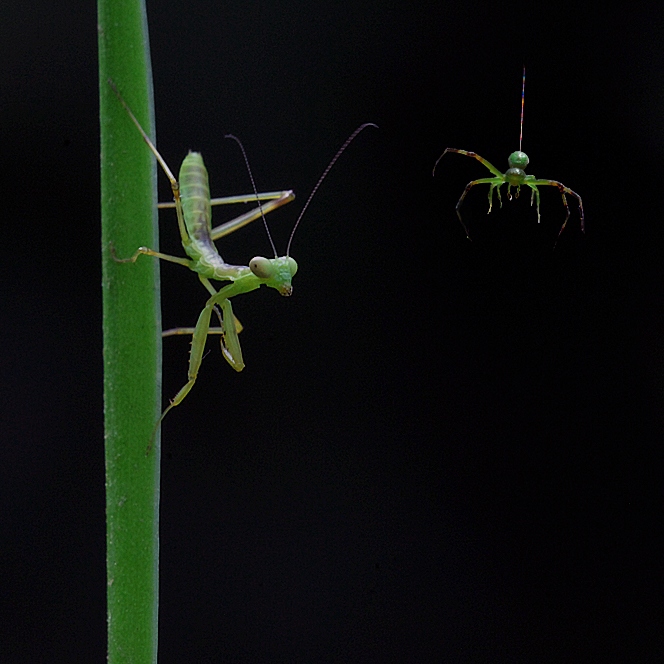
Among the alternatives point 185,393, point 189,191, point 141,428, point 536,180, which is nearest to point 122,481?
point 141,428

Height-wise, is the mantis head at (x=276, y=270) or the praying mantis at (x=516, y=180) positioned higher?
the praying mantis at (x=516, y=180)

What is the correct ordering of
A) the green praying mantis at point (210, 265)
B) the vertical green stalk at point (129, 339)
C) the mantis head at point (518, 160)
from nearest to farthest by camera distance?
the vertical green stalk at point (129, 339) < the green praying mantis at point (210, 265) < the mantis head at point (518, 160)

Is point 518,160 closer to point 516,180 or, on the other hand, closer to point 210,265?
point 516,180

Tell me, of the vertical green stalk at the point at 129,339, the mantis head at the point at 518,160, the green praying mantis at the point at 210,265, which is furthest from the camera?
the mantis head at the point at 518,160

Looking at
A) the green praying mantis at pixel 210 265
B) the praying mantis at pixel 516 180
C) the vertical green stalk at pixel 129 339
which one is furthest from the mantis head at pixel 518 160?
the vertical green stalk at pixel 129 339

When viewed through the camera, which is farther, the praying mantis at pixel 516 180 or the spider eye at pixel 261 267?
the praying mantis at pixel 516 180

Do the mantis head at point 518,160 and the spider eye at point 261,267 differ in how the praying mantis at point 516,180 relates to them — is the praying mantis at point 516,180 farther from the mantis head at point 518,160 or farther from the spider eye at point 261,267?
the spider eye at point 261,267

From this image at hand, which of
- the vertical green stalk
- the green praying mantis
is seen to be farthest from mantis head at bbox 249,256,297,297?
the vertical green stalk

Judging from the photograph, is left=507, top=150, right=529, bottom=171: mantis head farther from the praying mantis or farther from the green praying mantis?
the green praying mantis

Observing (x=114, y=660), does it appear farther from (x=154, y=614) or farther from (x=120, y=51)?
(x=120, y=51)
